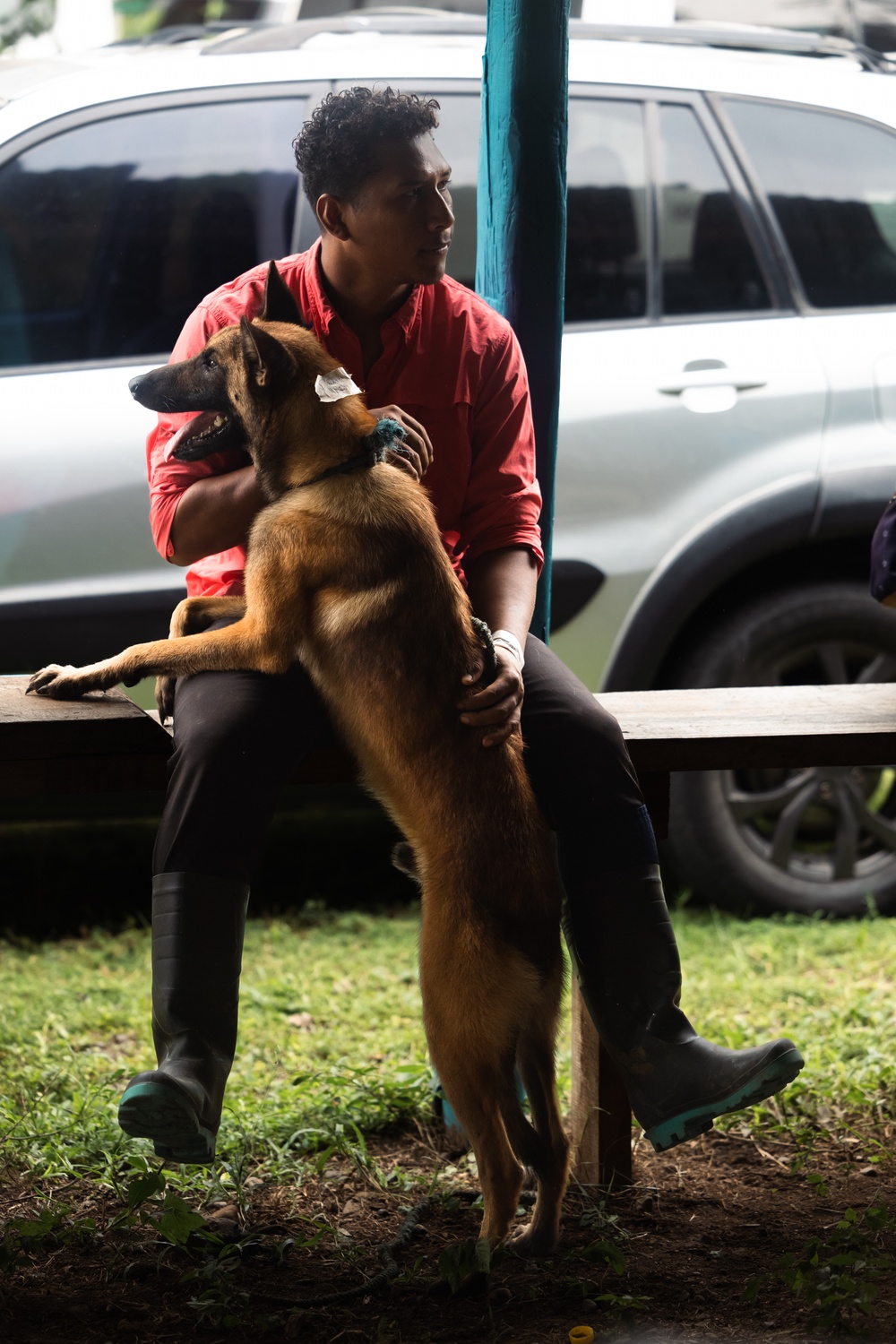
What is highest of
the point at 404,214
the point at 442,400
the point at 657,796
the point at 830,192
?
the point at 830,192

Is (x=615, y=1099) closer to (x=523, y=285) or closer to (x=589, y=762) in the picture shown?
(x=589, y=762)

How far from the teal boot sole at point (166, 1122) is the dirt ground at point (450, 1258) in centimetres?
29

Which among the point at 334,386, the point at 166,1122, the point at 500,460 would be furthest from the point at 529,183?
the point at 166,1122

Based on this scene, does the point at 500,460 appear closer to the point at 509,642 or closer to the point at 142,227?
the point at 509,642

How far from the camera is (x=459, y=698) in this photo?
2320 millimetres

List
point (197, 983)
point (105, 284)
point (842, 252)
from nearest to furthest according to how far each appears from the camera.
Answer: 1. point (197, 983)
2. point (105, 284)
3. point (842, 252)

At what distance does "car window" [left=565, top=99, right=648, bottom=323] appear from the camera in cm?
385

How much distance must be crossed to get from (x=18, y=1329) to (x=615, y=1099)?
1.20 meters

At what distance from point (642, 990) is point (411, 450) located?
3.51 feet

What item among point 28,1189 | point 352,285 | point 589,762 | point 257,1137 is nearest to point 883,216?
point 352,285

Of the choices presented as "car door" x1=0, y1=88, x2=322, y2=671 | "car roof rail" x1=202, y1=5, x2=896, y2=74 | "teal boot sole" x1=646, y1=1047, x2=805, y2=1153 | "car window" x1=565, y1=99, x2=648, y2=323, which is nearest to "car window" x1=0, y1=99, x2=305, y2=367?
"car door" x1=0, y1=88, x2=322, y2=671

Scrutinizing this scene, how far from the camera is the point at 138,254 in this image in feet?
11.9

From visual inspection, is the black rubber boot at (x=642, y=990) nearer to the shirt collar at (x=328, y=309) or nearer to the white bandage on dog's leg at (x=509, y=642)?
the white bandage on dog's leg at (x=509, y=642)

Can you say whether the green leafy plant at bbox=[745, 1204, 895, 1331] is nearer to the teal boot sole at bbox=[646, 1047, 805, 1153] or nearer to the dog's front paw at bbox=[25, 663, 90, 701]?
the teal boot sole at bbox=[646, 1047, 805, 1153]
